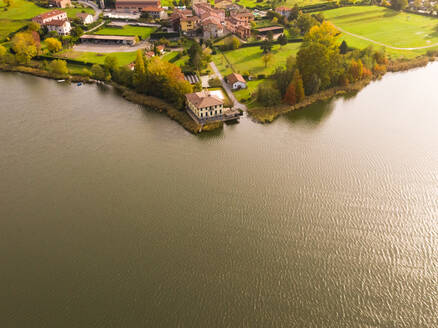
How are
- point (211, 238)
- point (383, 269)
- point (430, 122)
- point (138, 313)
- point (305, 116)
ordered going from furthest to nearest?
point (305, 116), point (430, 122), point (211, 238), point (383, 269), point (138, 313)

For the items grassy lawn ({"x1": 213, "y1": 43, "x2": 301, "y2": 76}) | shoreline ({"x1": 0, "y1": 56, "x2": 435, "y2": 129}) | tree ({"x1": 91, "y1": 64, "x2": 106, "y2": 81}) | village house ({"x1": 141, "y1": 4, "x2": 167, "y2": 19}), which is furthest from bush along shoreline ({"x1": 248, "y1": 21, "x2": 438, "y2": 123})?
village house ({"x1": 141, "y1": 4, "x2": 167, "y2": 19})

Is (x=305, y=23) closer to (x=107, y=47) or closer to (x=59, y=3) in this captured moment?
(x=107, y=47)

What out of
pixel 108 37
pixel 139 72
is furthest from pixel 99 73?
pixel 108 37

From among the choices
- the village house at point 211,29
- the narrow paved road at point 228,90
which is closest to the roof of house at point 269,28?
the village house at point 211,29

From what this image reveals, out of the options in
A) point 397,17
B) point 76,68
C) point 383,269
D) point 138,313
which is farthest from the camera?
point 397,17

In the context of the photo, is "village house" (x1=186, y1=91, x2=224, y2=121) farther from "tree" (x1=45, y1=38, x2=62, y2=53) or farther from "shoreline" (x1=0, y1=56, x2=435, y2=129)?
"tree" (x1=45, y1=38, x2=62, y2=53)

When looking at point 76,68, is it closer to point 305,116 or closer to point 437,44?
point 305,116

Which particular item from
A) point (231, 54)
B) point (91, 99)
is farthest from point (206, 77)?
point (91, 99)
